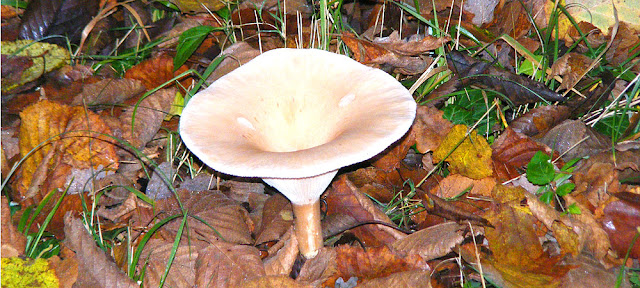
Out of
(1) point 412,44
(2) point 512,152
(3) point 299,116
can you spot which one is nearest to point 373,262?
(3) point 299,116

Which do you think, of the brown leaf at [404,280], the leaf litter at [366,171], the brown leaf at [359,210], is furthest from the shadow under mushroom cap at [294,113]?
the brown leaf at [404,280]

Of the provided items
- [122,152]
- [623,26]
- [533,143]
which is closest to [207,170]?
[122,152]

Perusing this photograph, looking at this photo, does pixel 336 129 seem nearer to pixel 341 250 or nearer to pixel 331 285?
pixel 341 250

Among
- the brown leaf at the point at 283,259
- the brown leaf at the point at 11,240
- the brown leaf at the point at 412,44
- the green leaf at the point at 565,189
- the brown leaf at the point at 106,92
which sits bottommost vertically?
the brown leaf at the point at 283,259

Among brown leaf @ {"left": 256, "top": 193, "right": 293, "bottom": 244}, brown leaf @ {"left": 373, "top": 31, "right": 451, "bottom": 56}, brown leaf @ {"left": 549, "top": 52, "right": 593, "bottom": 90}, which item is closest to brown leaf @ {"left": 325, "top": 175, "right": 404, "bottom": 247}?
brown leaf @ {"left": 256, "top": 193, "right": 293, "bottom": 244}

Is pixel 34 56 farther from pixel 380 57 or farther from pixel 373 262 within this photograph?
pixel 373 262

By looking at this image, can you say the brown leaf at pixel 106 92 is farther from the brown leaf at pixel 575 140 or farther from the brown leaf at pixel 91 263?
the brown leaf at pixel 575 140

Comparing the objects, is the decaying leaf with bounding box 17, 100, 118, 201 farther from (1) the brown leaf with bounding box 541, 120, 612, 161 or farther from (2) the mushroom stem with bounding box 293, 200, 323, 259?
(1) the brown leaf with bounding box 541, 120, 612, 161
